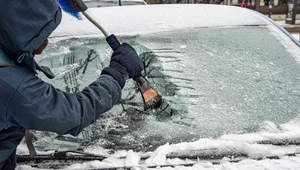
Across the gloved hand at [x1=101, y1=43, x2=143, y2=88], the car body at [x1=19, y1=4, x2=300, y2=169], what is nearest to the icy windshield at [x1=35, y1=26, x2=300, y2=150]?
the car body at [x1=19, y1=4, x2=300, y2=169]

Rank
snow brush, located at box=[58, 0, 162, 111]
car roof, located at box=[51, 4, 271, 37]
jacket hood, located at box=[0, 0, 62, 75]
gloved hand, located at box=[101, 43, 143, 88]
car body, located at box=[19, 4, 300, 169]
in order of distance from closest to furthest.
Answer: jacket hood, located at box=[0, 0, 62, 75]
gloved hand, located at box=[101, 43, 143, 88]
car body, located at box=[19, 4, 300, 169]
snow brush, located at box=[58, 0, 162, 111]
car roof, located at box=[51, 4, 271, 37]

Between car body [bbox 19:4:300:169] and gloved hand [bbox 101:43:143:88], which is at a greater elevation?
gloved hand [bbox 101:43:143:88]

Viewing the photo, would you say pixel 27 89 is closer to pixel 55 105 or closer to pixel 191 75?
pixel 55 105

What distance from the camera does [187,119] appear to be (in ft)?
5.14

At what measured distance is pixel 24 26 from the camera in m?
1.01

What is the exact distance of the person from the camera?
102 cm

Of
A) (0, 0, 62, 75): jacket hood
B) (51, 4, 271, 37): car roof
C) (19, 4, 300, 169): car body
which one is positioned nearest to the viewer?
(0, 0, 62, 75): jacket hood

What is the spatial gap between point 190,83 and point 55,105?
32.7 inches

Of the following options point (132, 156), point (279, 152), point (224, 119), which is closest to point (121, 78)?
point (132, 156)

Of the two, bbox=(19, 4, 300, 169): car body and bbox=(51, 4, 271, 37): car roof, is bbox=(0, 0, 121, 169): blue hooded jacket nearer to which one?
bbox=(19, 4, 300, 169): car body

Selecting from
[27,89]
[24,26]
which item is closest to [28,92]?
[27,89]

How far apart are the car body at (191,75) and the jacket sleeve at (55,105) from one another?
11.3 inches

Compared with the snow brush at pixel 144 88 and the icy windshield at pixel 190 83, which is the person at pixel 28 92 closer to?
the icy windshield at pixel 190 83

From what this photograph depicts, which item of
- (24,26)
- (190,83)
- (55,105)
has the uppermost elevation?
(24,26)
